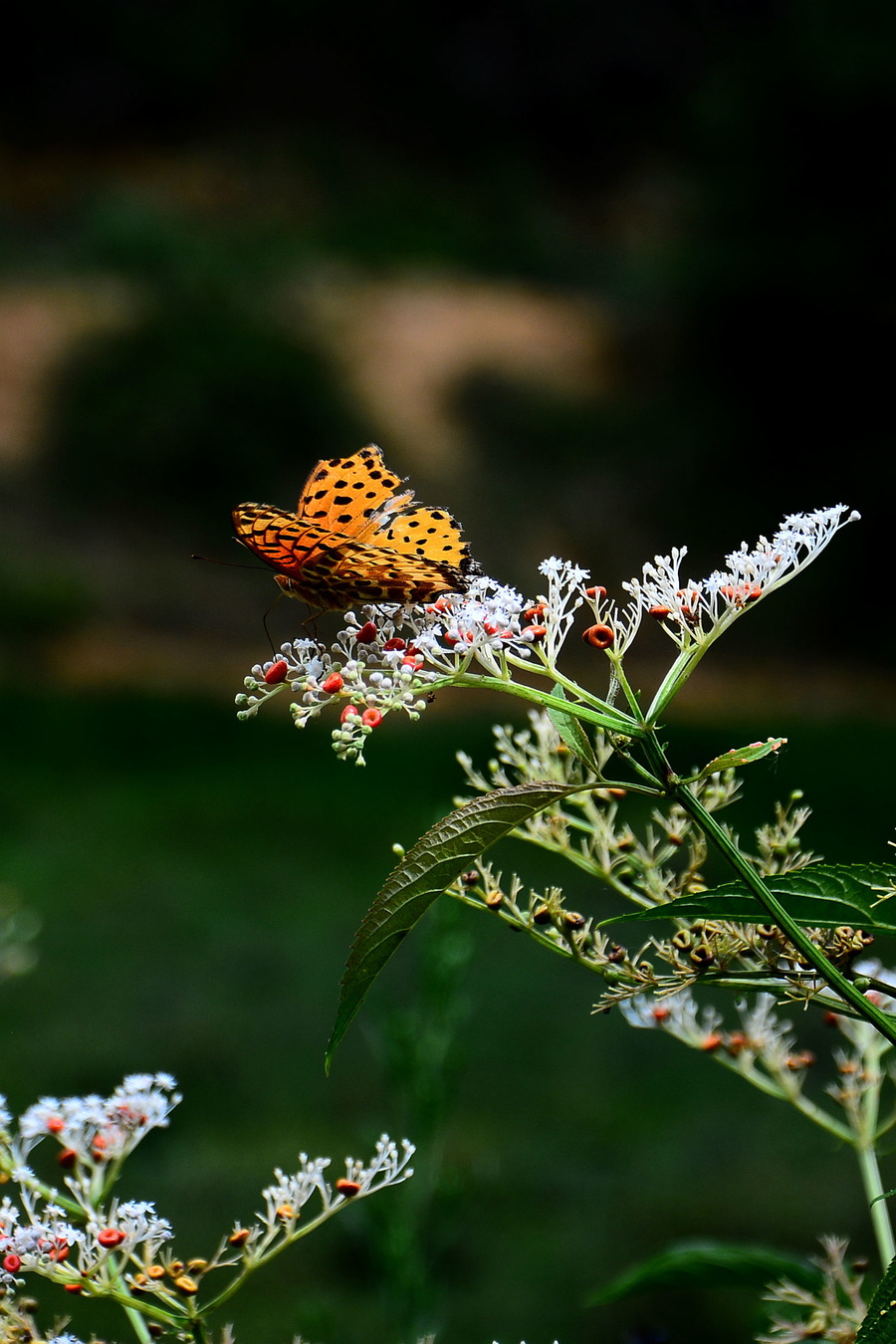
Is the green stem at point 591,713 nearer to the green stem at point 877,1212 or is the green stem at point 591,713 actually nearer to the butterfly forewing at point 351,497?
the green stem at point 877,1212

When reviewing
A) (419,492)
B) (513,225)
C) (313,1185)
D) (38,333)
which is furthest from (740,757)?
(513,225)

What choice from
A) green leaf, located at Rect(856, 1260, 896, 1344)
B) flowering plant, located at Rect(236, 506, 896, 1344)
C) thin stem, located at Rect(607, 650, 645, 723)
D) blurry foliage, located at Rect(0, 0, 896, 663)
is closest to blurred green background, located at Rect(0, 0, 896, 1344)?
blurry foliage, located at Rect(0, 0, 896, 663)

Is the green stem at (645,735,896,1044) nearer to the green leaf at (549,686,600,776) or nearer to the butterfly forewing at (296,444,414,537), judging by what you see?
the green leaf at (549,686,600,776)

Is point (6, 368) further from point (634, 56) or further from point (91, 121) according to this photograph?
point (634, 56)

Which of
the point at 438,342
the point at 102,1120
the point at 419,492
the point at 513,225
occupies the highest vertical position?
the point at 513,225

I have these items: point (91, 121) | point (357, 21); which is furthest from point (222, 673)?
point (357, 21)

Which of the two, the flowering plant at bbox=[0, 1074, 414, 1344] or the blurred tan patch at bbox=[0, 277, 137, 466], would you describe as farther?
the blurred tan patch at bbox=[0, 277, 137, 466]

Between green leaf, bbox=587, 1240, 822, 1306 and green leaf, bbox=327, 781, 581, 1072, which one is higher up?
green leaf, bbox=327, 781, 581, 1072

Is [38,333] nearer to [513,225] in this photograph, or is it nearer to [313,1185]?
[513,225]
